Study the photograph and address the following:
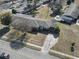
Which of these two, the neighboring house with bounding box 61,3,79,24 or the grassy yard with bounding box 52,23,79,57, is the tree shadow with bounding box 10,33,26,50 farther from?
the neighboring house with bounding box 61,3,79,24

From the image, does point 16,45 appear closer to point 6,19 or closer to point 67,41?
point 6,19

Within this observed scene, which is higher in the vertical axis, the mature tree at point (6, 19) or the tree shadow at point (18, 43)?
the mature tree at point (6, 19)

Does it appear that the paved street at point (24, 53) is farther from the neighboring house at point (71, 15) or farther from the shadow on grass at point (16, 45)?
the neighboring house at point (71, 15)

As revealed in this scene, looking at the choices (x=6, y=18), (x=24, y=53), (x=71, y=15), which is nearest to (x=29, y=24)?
(x=6, y=18)

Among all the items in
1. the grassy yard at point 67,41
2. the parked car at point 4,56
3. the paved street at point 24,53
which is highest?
the grassy yard at point 67,41

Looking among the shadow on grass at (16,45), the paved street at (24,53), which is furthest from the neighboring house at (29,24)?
the paved street at (24,53)

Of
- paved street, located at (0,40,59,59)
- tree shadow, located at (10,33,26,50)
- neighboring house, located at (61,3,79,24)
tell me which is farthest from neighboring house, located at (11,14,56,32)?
paved street, located at (0,40,59,59)

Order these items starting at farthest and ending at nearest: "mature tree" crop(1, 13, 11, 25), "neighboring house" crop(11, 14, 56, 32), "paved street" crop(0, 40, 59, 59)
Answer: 1. "mature tree" crop(1, 13, 11, 25)
2. "neighboring house" crop(11, 14, 56, 32)
3. "paved street" crop(0, 40, 59, 59)

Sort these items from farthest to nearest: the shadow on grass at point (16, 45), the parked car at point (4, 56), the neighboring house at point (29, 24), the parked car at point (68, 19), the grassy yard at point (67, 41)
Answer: the parked car at point (68, 19)
the neighboring house at point (29, 24)
the shadow on grass at point (16, 45)
the grassy yard at point (67, 41)
the parked car at point (4, 56)

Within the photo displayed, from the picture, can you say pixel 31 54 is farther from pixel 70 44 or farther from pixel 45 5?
pixel 45 5
